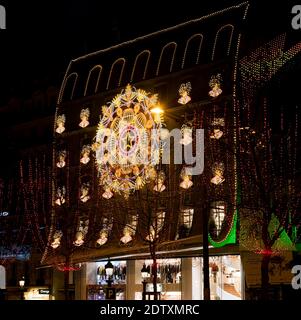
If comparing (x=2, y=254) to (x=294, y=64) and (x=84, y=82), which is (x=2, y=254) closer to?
(x=84, y=82)

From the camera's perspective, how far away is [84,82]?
55062 mm

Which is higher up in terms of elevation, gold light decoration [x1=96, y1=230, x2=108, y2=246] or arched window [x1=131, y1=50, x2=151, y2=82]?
arched window [x1=131, y1=50, x2=151, y2=82]

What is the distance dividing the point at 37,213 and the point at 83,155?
6775mm

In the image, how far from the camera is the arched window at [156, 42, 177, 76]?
48.3m

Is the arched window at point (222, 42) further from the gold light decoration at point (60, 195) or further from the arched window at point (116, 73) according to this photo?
the gold light decoration at point (60, 195)

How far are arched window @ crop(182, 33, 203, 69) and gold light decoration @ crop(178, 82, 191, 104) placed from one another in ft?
4.29

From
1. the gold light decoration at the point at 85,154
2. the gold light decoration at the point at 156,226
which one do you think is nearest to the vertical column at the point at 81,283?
the gold light decoration at the point at 85,154

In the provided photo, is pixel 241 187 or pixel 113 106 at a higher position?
pixel 113 106

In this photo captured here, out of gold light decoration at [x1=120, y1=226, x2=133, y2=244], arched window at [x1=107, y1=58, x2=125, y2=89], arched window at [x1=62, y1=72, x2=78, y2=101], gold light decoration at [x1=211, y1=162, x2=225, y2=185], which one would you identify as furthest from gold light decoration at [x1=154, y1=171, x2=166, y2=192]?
arched window at [x1=62, y1=72, x2=78, y2=101]

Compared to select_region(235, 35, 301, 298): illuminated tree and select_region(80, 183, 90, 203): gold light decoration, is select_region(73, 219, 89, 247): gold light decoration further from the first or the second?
select_region(235, 35, 301, 298): illuminated tree

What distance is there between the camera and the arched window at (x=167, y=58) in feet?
158

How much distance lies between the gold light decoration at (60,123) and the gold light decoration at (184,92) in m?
12.3

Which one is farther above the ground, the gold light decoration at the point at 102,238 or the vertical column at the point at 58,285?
the gold light decoration at the point at 102,238
